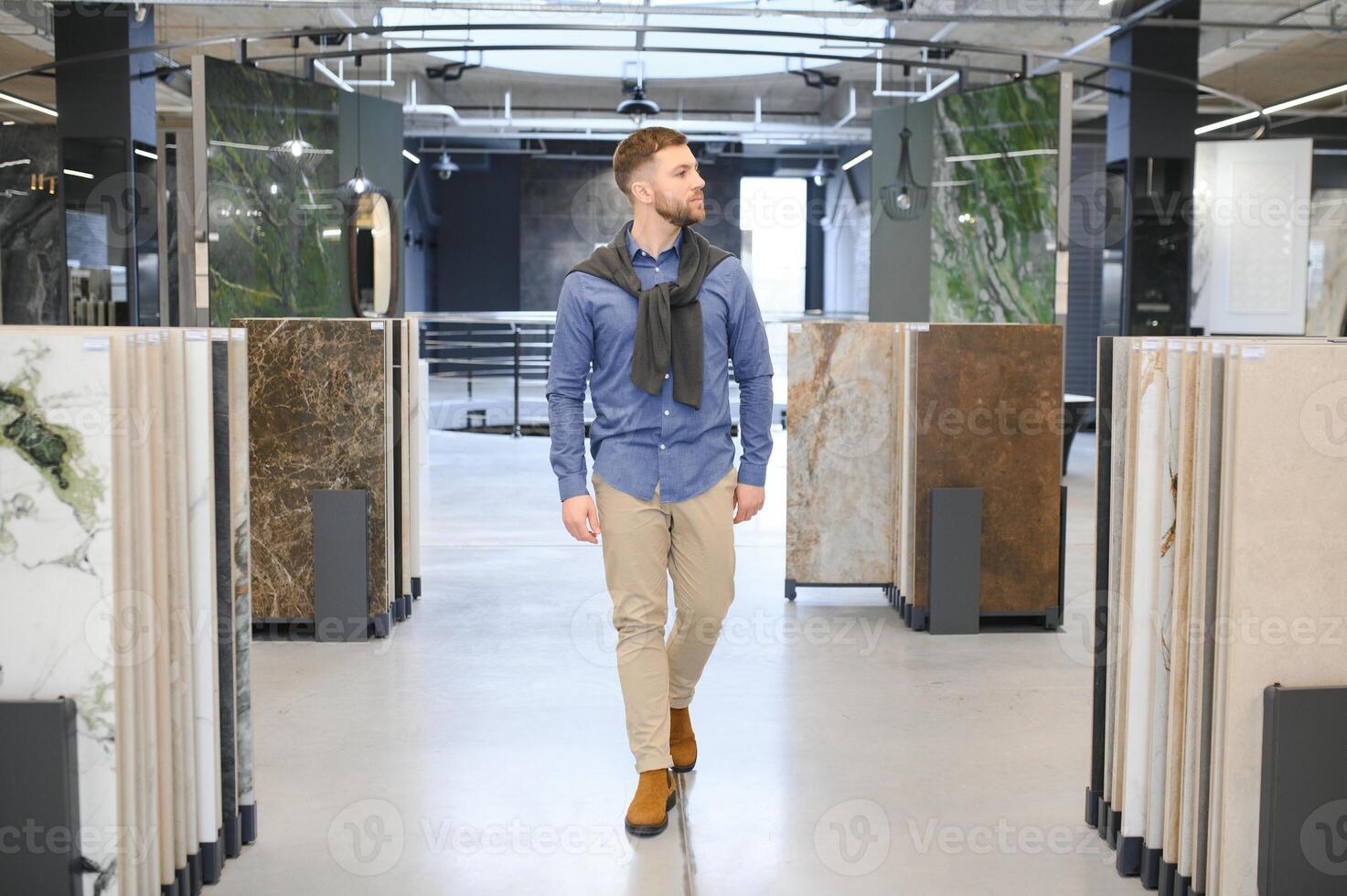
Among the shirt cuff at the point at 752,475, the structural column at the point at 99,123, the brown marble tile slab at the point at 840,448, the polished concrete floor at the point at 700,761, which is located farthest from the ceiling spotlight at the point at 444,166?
the shirt cuff at the point at 752,475

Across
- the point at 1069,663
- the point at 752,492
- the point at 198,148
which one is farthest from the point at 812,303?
the point at 752,492

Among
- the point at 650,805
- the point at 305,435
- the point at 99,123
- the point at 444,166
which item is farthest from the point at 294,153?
the point at 444,166

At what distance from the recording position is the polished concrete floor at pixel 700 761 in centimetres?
230

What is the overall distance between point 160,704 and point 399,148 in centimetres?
705

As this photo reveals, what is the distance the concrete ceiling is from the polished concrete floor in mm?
3009

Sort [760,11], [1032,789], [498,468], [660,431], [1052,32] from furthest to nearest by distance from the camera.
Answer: [1052,32]
[498,468]
[760,11]
[1032,789]
[660,431]

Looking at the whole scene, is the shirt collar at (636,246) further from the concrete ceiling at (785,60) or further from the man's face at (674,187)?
the concrete ceiling at (785,60)

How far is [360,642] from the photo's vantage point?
401cm

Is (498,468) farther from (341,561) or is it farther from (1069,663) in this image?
(1069,663)

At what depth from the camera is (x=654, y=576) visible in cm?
247

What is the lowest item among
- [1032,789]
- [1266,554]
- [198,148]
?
[1032,789]

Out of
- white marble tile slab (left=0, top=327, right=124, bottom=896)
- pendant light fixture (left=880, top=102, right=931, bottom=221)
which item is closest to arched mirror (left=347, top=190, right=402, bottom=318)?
white marble tile slab (left=0, top=327, right=124, bottom=896)

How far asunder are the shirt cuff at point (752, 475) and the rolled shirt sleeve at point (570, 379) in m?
0.34

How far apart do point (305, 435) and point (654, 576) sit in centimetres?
195
